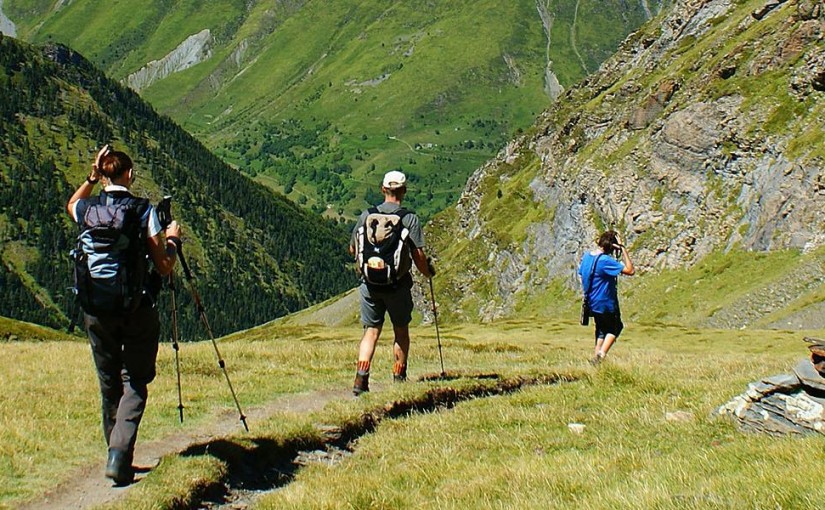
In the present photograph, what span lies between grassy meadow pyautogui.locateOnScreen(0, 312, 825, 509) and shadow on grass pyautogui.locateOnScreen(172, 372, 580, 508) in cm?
6

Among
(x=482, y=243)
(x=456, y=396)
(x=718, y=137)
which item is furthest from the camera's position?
(x=482, y=243)

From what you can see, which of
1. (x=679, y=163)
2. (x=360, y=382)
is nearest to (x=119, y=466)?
(x=360, y=382)

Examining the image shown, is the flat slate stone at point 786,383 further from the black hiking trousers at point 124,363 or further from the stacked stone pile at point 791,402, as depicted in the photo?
the black hiking trousers at point 124,363

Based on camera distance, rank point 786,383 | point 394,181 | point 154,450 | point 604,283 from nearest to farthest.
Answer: point 786,383, point 154,450, point 394,181, point 604,283

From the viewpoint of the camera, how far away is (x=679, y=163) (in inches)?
4555

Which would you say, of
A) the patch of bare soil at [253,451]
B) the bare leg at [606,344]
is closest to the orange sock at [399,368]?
the patch of bare soil at [253,451]

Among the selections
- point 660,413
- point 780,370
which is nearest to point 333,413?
point 660,413

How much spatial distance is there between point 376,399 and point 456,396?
206cm

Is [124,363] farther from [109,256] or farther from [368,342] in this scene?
[368,342]

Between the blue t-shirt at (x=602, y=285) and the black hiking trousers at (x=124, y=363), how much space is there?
12.2 metres

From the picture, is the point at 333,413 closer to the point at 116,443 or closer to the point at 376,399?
the point at 376,399

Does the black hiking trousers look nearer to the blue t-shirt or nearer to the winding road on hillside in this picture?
the winding road on hillside

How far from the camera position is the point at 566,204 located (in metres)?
137

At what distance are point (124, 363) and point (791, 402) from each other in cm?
924
